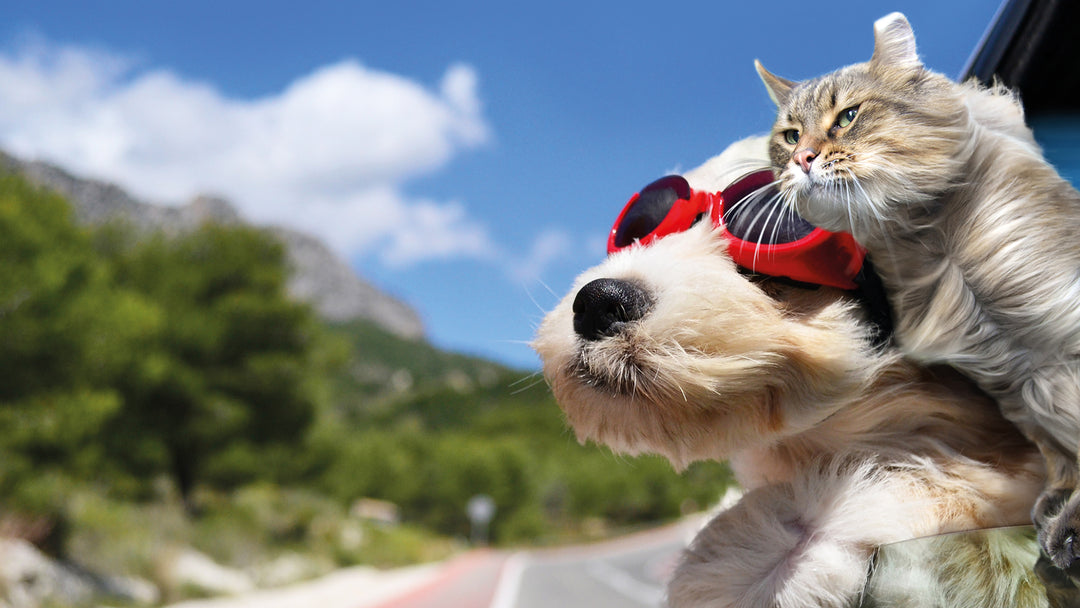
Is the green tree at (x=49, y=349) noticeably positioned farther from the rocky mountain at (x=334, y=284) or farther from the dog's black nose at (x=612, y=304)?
the rocky mountain at (x=334, y=284)

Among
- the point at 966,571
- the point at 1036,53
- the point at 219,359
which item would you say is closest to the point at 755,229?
the point at 966,571

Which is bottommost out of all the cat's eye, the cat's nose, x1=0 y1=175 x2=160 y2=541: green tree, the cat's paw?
the cat's paw

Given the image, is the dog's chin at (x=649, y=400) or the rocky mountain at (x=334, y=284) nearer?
the dog's chin at (x=649, y=400)

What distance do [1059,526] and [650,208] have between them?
0.62 meters

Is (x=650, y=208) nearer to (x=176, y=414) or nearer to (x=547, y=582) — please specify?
(x=176, y=414)

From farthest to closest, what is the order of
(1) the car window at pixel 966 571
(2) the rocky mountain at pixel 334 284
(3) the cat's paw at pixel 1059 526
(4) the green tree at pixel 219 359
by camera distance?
(2) the rocky mountain at pixel 334 284, (4) the green tree at pixel 219 359, (1) the car window at pixel 966 571, (3) the cat's paw at pixel 1059 526

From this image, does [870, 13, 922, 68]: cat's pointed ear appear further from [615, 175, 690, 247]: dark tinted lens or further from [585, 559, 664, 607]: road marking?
[585, 559, 664, 607]: road marking

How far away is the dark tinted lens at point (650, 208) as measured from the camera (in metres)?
1.13

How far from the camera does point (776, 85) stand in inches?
42.3

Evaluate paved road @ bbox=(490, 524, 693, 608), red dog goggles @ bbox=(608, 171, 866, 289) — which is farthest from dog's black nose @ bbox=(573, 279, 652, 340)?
paved road @ bbox=(490, 524, 693, 608)

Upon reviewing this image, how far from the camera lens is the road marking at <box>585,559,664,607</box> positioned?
19.1 metres

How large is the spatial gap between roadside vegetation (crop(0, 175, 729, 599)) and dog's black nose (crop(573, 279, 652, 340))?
23 centimetres

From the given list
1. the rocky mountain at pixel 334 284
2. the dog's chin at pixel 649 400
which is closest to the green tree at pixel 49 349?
the dog's chin at pixel 649 400

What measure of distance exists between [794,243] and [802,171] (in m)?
0.09
